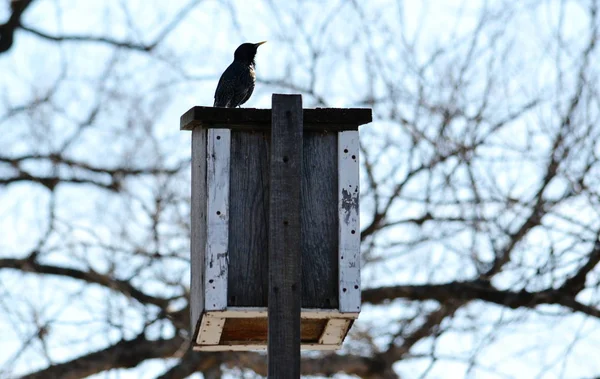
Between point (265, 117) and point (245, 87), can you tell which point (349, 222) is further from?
point (245, 87)

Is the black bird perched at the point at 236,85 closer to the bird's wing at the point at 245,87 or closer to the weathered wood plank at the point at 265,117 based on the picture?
the bird's wing at the point at 245,87

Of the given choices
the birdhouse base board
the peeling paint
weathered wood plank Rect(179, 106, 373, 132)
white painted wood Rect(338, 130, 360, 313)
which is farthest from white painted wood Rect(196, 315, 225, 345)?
weathered wood plank Rect(179, 106, 373, 132)

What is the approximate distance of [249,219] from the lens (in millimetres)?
4289

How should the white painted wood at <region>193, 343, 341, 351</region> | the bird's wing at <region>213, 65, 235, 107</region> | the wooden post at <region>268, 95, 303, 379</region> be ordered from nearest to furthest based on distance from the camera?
the wooden post at <region>268, 95, 303, 379</region>, the white painted wood at <region>193, 343, 341, 351</region>, the bird's wing at <region>213, 65, 235, 107</region>

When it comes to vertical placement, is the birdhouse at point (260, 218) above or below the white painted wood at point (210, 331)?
above

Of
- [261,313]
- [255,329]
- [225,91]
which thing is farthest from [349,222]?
[225,91]

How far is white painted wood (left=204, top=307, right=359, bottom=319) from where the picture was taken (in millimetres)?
4230

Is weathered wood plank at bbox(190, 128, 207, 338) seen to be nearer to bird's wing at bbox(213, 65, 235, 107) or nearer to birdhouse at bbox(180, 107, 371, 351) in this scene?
birdhouse at bbox(180, 107, 371, 351)

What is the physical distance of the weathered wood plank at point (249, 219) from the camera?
4.25 metres

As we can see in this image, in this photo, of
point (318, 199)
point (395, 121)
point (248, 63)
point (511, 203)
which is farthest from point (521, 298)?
point (318, 199)

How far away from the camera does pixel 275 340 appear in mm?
3906

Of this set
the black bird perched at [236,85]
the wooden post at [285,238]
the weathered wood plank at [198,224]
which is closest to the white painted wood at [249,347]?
the weathered wood plank at [198,224]

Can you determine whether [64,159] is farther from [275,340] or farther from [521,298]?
[275,340]

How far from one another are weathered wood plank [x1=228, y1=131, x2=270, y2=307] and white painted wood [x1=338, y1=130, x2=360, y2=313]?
0.26m
